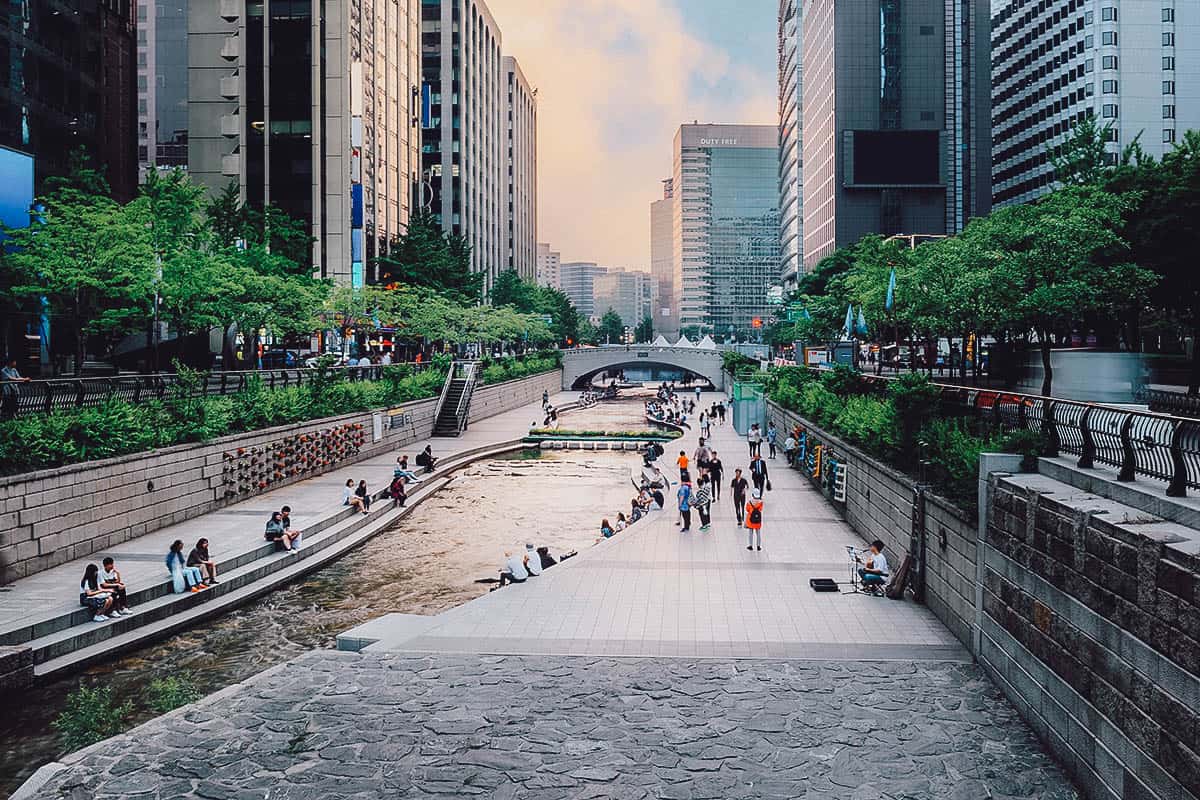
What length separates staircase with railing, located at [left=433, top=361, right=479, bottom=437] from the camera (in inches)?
2009

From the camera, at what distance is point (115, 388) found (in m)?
24.1

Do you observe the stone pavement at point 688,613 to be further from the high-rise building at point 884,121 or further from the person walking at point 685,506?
the high-rise building at point 884,121

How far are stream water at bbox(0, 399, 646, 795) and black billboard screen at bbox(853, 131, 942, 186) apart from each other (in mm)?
78287

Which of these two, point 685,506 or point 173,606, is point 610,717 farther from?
point 685,506

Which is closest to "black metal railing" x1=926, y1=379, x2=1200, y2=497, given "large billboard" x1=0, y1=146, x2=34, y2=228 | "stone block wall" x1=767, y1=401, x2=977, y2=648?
"stone block wall" x1=767, y1=401, x2=977, y2=648

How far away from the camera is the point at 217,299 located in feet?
117

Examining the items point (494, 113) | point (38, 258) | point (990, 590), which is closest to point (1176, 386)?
point (990, 590)

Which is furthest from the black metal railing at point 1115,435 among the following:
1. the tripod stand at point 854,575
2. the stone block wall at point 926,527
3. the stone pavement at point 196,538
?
the stone pavement at point 196,538

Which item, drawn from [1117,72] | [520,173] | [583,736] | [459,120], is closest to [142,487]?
[583,736]

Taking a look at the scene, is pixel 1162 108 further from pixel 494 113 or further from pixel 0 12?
pixel 0 12

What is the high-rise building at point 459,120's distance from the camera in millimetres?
103938

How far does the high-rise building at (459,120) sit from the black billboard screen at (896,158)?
152 feet

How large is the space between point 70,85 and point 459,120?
6061cm

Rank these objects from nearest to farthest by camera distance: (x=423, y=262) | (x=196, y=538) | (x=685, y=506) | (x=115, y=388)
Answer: (x=196, y=538) → (x=685, y=506) → (x=115, y=388) → (x=423, y=262)
